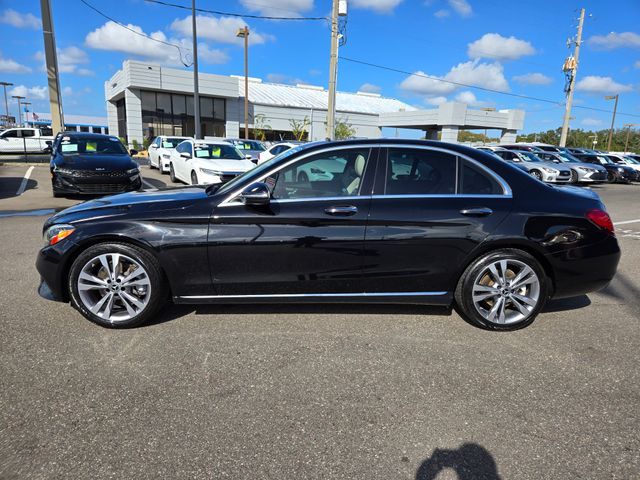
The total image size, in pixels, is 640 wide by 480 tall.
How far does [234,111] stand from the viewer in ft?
141

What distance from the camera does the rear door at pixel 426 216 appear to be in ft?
11.5

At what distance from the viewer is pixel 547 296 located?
373 cm

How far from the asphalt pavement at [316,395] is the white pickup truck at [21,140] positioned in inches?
1218

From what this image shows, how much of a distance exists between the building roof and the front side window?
4346 centimetres

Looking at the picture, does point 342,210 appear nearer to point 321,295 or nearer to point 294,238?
point 294,238

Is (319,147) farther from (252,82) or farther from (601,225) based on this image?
(252,82)

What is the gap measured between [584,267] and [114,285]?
398 centimetres

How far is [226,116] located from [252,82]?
12030 millimetres

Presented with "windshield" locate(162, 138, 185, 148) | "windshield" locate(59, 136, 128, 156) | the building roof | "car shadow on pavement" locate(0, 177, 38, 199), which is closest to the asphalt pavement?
"windshield" locate(59, 136, 128, 156)

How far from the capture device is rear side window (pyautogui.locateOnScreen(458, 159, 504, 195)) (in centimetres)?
368

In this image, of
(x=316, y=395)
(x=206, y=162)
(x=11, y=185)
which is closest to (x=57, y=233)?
(x=316, y=395)

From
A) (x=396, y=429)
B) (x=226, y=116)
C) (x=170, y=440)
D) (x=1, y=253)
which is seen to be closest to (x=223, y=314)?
(x=170, y=440)

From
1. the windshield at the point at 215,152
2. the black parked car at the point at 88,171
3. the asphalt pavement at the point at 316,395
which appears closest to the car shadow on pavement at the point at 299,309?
the asphalt pavement at the point at 316,395

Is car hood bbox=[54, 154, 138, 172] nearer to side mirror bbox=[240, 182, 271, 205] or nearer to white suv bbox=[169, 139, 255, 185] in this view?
white suv bbox=[169, 139, 255, 185]
